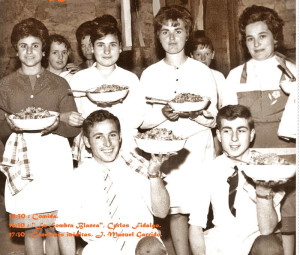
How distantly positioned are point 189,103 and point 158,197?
23.8 inches

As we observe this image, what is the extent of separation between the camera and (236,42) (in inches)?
159

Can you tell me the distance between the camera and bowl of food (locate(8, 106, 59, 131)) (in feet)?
9.21

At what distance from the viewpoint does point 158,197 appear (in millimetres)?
2609

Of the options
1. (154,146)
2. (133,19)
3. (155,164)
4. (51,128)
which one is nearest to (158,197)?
(155,164)

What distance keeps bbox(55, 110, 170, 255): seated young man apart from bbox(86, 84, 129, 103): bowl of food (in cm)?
14

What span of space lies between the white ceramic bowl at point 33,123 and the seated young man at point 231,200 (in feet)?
3.25

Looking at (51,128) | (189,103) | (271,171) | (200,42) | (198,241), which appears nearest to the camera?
(271,171)

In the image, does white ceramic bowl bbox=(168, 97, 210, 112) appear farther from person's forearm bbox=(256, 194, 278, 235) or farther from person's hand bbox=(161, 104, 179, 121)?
person's forearm bbox=(256, 194, 278, 235)

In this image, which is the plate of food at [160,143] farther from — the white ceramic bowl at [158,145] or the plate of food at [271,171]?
the plate of food at [271,171]

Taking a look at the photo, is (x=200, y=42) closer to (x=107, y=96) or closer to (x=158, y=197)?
(x=107, y=96)

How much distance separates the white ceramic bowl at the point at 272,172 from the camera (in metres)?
2.40

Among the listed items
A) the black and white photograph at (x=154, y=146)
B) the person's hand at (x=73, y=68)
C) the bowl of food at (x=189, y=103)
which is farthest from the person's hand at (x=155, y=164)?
the person's hand at (x=73, y=68)

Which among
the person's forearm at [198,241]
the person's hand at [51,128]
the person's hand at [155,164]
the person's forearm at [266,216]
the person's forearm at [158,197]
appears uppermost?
the person's hand at [51,128]

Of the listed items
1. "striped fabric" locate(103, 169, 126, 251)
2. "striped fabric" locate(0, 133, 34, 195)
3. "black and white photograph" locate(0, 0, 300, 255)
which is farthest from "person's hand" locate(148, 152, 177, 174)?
"striped fabric" locate(0, 133, 34, 195)
